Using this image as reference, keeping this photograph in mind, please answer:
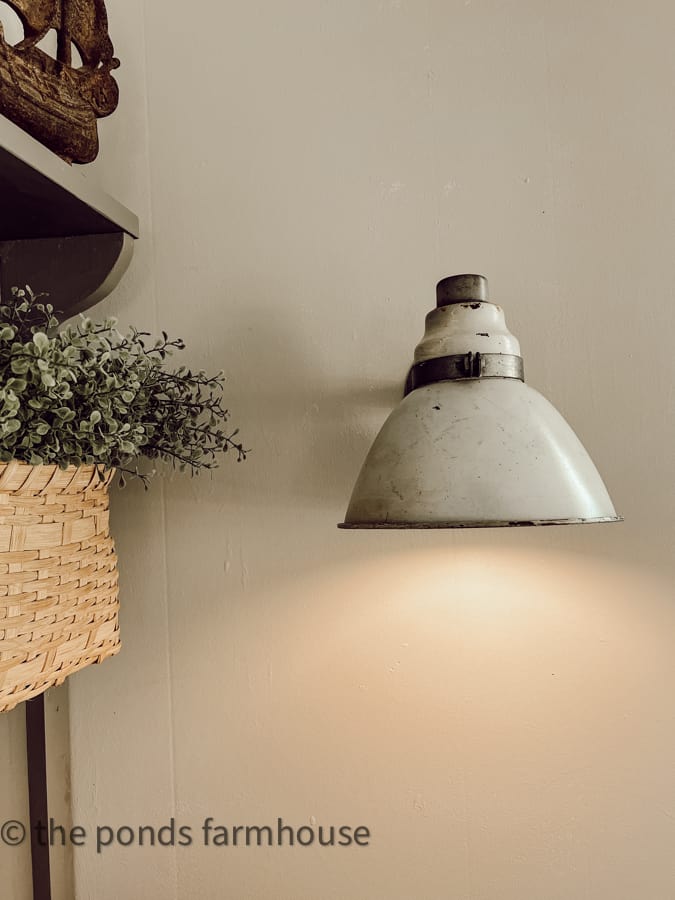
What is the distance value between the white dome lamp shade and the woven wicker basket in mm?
252

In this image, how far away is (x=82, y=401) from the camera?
0.73m

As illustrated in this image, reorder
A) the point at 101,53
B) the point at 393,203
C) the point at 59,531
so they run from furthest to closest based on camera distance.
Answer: the point at 393,203
the point at 101,53
the point at 59,531

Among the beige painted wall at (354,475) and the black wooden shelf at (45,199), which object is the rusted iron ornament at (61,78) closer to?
the black wooden shelf at (45,199)

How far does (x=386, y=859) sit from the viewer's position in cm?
93

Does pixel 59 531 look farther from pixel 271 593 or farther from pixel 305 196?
pixel 305 196

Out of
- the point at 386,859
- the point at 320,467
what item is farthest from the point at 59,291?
the point at 386,859

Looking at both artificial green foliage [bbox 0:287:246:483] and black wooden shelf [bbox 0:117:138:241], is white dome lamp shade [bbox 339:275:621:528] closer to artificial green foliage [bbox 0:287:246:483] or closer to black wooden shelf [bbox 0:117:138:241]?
artificial green foliage [bbox 0:287:246:483]

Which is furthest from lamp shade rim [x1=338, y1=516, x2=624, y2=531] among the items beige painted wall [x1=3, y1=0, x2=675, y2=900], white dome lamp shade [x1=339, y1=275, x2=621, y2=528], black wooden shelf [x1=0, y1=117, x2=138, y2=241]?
black wooden shelf [x1=0, y1=117, x2=138, y2=241]

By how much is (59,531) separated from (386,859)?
0.52 meters

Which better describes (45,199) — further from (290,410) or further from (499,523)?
(499,523)

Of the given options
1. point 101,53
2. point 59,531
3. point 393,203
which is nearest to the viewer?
point 59,531

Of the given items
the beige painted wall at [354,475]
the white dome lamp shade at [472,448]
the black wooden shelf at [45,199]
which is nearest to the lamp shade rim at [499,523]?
the white dome lamp shade at [472,448]

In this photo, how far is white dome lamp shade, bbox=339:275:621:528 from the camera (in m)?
0.68

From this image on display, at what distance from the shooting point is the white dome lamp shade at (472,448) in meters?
0.68
